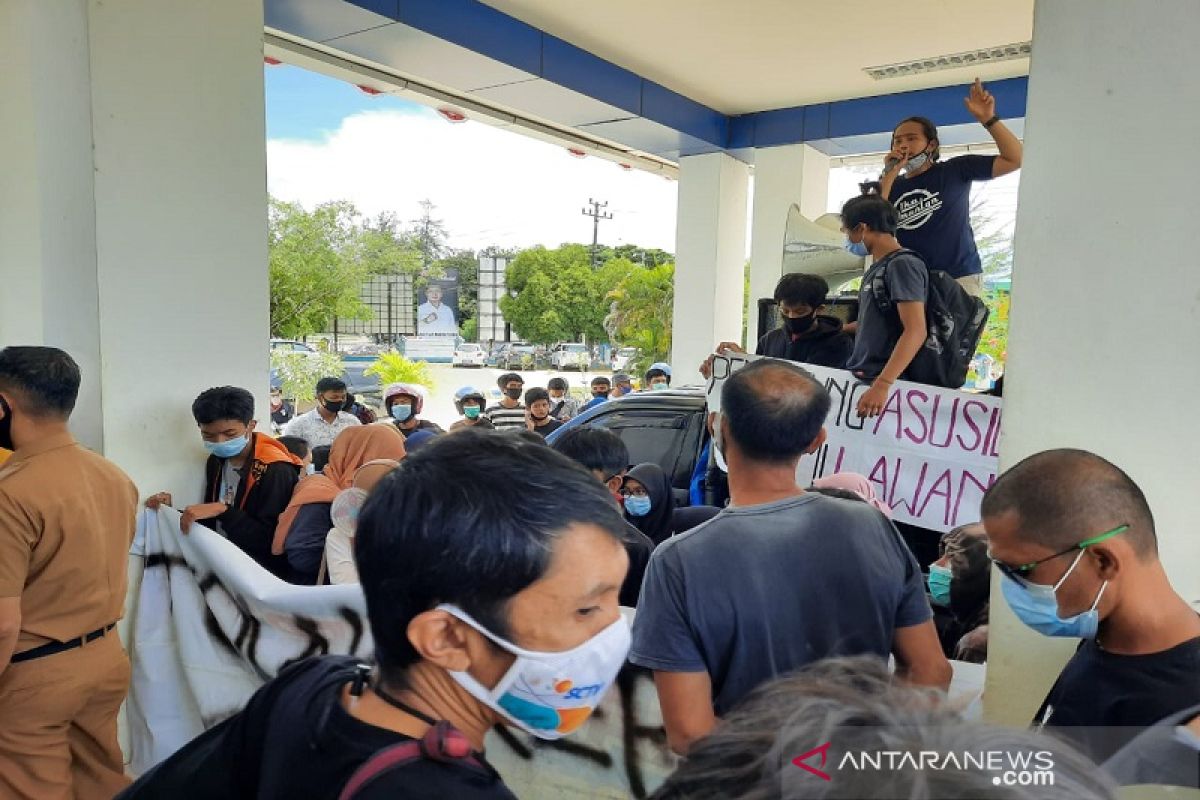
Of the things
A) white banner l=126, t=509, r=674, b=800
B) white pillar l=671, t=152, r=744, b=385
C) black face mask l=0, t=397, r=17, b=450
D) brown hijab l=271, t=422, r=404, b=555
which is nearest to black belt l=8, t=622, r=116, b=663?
white banner l=126, t=509, r=674, b=800

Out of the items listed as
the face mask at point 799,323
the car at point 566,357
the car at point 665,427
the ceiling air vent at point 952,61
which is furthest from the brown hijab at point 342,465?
the car at point 566,357

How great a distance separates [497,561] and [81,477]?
2.11 m

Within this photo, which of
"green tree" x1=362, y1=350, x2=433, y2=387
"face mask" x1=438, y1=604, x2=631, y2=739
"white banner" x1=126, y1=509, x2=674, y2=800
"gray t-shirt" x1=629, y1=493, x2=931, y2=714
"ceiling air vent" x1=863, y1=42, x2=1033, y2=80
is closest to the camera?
"face mask" x1=438, y1=604, x2=631, y2=739

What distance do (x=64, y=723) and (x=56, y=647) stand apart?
10.7 inches

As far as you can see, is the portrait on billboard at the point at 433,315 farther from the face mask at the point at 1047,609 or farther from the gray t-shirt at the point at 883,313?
the face mask at the point at 1047,609

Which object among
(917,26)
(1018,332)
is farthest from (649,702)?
(917,26)

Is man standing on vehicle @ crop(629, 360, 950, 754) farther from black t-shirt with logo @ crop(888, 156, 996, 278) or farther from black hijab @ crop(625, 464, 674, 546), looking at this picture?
black t-shirt with logo @ crop(888, 156, 996, 278)

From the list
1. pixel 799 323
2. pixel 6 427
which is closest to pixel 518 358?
pixel 799 323

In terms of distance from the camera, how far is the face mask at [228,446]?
343 centimetres

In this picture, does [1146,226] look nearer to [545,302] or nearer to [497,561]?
[497,561]

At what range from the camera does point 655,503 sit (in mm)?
3264

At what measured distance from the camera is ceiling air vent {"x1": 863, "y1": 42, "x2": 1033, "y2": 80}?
20.4 feet

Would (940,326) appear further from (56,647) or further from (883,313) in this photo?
(56,647)

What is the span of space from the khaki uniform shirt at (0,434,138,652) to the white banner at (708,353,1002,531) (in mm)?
2153
